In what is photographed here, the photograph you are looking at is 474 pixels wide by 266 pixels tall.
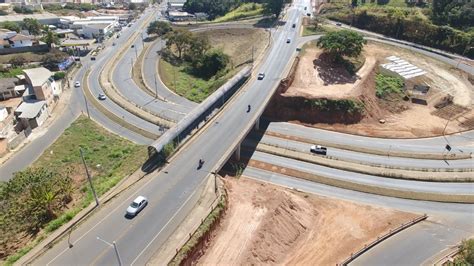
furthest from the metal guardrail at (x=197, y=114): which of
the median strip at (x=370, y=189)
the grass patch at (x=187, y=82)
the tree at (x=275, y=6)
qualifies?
the tree at (x=275, y=6)

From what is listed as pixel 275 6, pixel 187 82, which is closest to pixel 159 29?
pixel 187 82

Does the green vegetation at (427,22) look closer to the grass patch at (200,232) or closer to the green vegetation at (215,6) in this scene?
the green vegetation at (215,6)

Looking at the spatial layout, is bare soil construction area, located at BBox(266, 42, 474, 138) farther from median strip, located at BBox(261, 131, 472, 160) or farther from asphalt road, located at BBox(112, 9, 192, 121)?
asphalt road, located at BBox(112, 9, 192, 121)

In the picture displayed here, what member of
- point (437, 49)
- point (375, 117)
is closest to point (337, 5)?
point (437, 49)

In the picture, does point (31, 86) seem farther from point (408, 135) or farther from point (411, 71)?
point (411, 71)

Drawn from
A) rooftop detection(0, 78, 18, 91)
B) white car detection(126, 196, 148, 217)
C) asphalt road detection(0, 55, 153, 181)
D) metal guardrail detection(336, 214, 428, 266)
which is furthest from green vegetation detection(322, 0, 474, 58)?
rooftop detection(0, 78, 18, 91)

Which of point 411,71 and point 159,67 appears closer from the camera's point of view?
point 411,71

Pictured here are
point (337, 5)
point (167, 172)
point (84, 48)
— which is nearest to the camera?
point (167, 172)
